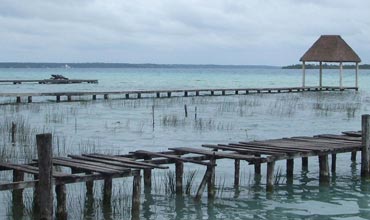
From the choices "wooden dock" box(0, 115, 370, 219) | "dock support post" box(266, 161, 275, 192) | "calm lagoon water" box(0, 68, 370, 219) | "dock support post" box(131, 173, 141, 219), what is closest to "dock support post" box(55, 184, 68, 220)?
"wooden dock" box(0, 115, 370, 219)

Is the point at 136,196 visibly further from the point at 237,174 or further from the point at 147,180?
the point at 237,174

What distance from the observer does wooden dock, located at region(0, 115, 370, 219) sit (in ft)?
29.0

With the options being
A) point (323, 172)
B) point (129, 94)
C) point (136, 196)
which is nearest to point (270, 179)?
point (323, 172)

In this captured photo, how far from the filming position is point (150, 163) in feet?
→ 36.1

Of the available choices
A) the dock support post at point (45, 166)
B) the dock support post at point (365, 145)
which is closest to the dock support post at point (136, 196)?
the dock support post at point (45, 166)

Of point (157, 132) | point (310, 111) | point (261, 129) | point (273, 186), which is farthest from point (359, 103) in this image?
point (273, 186)

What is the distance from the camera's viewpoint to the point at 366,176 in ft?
44.2

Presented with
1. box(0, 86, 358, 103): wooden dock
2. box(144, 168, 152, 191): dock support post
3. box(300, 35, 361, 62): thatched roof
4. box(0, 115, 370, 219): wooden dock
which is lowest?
box(144, 168, 152, 191): dock support post

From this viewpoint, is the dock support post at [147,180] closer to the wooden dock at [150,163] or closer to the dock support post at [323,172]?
the wooden dock at [150,163]

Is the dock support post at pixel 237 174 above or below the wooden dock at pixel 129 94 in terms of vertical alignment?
below

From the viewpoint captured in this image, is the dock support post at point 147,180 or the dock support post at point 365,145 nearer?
the dock support post at point 147,180

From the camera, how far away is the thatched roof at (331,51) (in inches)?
1866

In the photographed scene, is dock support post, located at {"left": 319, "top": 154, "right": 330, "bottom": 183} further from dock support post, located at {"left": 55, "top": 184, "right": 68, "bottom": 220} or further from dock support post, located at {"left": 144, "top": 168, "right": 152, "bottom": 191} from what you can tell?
dock support post, located at {"left": 55, "top": 184, "right": 68, "bottom": 220}

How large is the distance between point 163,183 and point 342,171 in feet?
15.0
